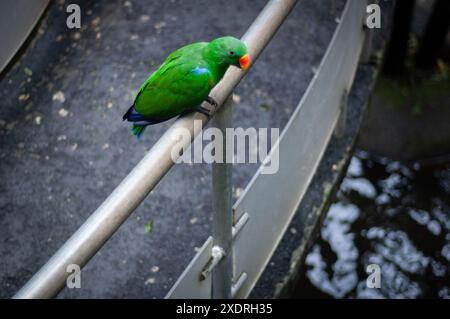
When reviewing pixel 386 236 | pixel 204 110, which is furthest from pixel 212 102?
pixel 386 236

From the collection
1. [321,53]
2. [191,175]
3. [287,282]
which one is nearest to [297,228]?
[287,282]

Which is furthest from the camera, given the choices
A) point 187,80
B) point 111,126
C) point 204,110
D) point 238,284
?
point 111,126

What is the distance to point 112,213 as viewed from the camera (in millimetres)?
1671

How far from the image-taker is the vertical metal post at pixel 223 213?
6.81 ft

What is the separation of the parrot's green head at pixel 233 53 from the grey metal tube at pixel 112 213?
0.08 metres

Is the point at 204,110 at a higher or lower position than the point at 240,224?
higher

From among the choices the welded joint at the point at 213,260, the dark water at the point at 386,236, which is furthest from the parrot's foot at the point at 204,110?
the dark water at the point at 386,236

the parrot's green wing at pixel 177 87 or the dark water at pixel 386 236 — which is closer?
the parrot's green wing at pixel 177 87

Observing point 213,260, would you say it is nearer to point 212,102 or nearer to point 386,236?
point 212,102

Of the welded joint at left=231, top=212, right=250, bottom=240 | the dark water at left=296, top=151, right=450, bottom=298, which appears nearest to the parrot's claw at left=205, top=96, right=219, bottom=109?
the welded joint at left=231, top=212, right=250, bottom=240

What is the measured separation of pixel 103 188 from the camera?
3857mm

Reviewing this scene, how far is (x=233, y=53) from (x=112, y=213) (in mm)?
715

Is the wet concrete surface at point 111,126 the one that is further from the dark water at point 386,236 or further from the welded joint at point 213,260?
the dark water at point 386,236

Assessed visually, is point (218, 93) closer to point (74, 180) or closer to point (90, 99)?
point (74, 180)
